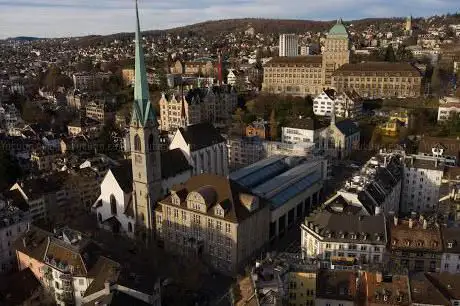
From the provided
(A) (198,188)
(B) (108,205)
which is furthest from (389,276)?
(B) (108,205)

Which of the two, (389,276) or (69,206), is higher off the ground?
(389,276)

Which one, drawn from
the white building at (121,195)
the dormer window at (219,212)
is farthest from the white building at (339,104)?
the dormer window at (219,212)

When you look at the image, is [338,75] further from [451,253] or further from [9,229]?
[9,229]

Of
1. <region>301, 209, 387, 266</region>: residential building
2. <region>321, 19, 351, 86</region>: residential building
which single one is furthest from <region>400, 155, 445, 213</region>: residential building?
<region>321, 19, 351, 86</region>: residential building

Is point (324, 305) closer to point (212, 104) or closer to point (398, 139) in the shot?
point (398, 139)

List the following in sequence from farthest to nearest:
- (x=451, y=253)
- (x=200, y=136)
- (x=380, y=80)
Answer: (x=380, y=80) → (x=200, y=136) → (x=451, y=253)

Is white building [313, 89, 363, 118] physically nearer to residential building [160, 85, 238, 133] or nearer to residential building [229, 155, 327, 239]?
residential building [160, 85, 238, 133]

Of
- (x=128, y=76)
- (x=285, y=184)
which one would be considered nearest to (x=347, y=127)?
(x=285, y=184)
